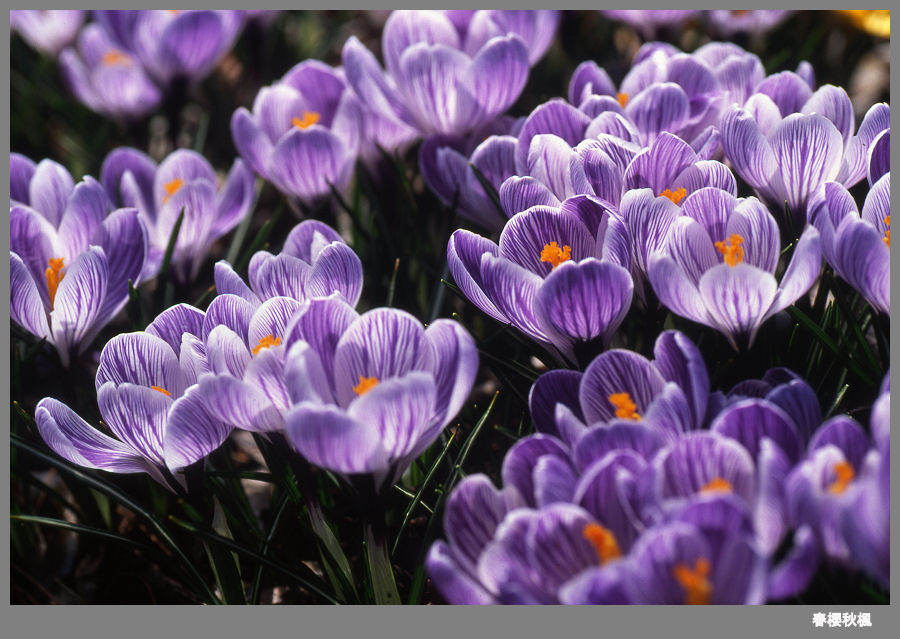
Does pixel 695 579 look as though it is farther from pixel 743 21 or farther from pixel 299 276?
pixel 743 21

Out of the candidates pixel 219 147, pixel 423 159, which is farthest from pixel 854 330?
pixel 219 147

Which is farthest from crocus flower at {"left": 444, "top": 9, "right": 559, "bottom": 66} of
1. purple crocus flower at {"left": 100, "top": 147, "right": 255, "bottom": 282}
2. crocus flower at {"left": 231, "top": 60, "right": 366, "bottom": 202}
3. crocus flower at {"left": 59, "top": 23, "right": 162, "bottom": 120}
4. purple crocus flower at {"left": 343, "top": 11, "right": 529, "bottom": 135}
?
crocus flower at {"left": 59, "top": 23, "right": 162, "bottom": 120}

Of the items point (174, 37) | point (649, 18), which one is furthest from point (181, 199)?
point (649, 18)

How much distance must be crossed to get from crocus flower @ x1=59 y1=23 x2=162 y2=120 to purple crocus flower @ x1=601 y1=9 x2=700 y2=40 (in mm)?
1148

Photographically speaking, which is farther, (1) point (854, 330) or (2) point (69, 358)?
(2) point (69, 358)

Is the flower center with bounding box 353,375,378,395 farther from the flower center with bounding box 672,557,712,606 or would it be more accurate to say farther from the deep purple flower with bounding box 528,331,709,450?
the flower center with bounding box 672,557,712,606

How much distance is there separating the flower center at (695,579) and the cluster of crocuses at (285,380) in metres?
0.30

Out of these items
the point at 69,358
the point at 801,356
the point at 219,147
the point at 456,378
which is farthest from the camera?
the point at 219,147

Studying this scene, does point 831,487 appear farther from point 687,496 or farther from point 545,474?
point 545,474

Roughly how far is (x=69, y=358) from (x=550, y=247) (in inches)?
30.6

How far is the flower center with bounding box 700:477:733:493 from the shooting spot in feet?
2.67

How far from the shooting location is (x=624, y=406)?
918 mm

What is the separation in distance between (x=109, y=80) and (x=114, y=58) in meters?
0.08

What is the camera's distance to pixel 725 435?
0.87 m
